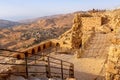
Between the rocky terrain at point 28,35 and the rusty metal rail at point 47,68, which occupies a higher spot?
the rocky terrain at point 28,35

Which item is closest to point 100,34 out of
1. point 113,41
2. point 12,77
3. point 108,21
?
point 108,21

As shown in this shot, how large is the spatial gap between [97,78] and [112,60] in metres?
4.52

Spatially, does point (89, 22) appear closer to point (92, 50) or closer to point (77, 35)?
point (77, 35)

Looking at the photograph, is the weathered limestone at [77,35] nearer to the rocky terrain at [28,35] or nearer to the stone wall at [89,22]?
the stone wall at [89,22]

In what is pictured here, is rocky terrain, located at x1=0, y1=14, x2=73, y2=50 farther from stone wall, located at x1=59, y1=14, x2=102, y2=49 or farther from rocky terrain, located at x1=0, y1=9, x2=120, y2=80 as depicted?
rocky terrain, located at x1=0, y1=9, x2=120, y2=80

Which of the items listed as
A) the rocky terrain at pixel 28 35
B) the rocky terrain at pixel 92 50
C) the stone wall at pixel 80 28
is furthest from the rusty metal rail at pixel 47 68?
the rocky terrain at pixel 28 35

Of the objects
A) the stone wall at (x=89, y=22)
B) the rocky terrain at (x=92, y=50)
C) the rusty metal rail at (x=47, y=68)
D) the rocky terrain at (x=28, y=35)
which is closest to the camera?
the rusty metal rail at (x=47, y=68)

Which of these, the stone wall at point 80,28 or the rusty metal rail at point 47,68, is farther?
the stone wall at point 80,28

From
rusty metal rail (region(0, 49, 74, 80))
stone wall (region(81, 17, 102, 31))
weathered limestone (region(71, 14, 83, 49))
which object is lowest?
rusty metal rail (region(0, 49, 74, 80))

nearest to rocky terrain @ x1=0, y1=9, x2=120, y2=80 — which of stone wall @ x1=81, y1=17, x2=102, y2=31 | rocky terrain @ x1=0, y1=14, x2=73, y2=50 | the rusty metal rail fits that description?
stone wall @ x1=81, y1=17, x2=102, y2=31

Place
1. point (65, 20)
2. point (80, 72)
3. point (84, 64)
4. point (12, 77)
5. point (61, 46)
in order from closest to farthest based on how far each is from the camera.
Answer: point (12, 77) → point (80, 72) → point (84, 64) → point (61, 46) → point (65, 20)

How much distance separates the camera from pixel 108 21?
2845 centimetres

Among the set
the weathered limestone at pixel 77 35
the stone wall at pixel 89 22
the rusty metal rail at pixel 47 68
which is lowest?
the rusty metal rail at pixel 47 68

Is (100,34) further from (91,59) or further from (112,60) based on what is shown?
(112,60)
